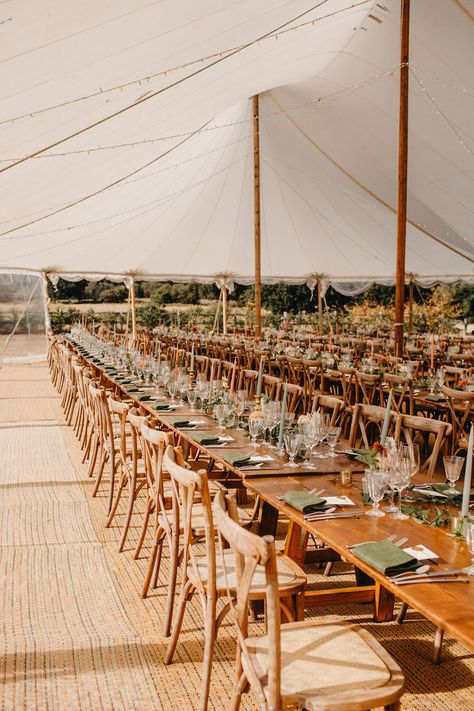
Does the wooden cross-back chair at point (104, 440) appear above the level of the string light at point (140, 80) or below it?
below

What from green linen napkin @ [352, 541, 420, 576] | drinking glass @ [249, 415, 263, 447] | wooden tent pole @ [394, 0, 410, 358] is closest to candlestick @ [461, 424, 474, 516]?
green linen napkin @ [352, 541, 420, 576]

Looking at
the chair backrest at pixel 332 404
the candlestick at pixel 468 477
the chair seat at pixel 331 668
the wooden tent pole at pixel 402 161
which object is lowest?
the chair seat at pixel 331 668

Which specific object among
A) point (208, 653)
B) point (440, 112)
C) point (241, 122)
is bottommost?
point (208, 653)

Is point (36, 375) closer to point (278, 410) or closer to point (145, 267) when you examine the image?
point (145, 267)

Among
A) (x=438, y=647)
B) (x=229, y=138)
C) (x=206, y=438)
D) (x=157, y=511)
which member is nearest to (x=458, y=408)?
(x=206, y=438)

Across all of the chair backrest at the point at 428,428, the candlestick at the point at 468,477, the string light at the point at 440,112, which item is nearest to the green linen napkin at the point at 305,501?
the candlestick at the point at 468,477

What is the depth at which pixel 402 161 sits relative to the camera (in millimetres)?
8352

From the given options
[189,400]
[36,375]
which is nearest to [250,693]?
[189,400]

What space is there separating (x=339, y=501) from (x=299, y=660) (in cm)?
91

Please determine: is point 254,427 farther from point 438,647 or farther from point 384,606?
point 438,647

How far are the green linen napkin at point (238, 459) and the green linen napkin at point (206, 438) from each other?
401 millimetres

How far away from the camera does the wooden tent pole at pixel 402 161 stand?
7.94 meters

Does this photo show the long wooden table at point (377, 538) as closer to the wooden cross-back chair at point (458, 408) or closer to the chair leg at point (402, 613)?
the chair leg at point (402, 613)

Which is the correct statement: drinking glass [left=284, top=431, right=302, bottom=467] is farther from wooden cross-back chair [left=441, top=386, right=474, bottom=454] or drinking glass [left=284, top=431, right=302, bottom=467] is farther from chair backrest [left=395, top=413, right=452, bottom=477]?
wooden cross-back chair [left=441, top=386, right=474, bottom=454]
